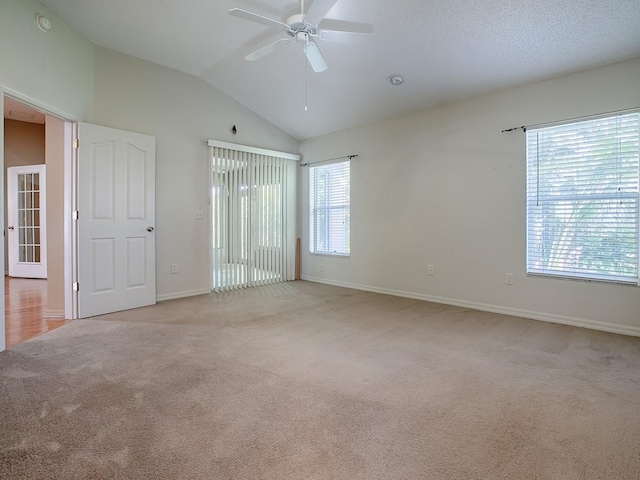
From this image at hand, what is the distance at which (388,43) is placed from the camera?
3479 mm

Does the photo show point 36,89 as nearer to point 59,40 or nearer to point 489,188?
point 59,40

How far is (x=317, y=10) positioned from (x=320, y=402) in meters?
2.62

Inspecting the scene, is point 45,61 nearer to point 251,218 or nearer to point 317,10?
point 317,10

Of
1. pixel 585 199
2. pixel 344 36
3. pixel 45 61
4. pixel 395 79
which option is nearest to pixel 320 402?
pixel 344 36

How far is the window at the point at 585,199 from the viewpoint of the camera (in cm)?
321

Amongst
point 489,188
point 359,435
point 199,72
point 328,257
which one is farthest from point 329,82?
point 359,435

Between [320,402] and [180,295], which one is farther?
[180,295]

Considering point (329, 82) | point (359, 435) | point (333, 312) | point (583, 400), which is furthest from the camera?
point (329, 82)

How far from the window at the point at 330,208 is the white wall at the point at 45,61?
134 inches

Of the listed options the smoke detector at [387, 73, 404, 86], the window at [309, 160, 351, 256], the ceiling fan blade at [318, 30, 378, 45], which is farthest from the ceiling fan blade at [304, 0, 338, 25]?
the window at [309, 160, 351, 256]

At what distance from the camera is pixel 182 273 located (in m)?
4.75

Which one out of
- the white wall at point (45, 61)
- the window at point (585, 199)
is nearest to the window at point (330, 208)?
the window at point (585, 199)

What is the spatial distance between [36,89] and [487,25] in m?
4.08

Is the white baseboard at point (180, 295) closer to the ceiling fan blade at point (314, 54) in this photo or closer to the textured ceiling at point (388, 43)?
the textured ceiling at point (388, 43)
